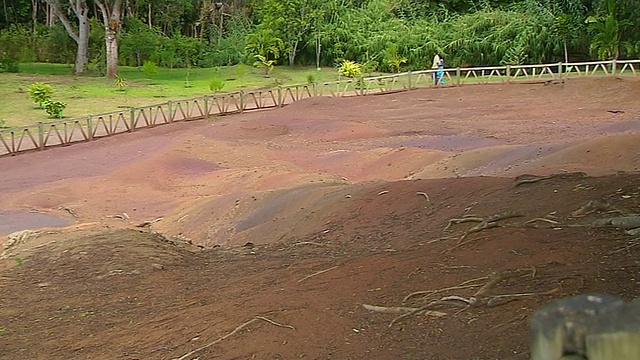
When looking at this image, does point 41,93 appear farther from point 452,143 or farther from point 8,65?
point 452,143

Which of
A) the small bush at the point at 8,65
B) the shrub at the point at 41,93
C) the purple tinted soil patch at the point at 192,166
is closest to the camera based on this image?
the purple tinted soil patch at the point at 192,166

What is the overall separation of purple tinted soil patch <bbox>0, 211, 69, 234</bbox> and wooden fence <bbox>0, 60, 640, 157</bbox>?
7.06m

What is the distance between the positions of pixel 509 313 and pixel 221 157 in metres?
17.4

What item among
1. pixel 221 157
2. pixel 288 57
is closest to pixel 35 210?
pixel 221 157

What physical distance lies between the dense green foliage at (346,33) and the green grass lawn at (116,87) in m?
1.37

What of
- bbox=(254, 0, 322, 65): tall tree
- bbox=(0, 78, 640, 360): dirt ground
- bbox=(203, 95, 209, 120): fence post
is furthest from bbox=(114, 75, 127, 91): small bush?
bbox=(0, 78, 640, 360): dirt ground

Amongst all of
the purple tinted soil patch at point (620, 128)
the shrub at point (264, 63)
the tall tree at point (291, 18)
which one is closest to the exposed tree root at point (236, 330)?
the purple tinted soil patch at point (620, 128)

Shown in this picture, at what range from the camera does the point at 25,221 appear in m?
15.3

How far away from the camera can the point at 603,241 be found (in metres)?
6.17

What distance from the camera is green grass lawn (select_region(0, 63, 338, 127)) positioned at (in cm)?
3166

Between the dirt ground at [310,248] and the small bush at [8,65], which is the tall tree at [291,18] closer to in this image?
the small bush at [8,65]

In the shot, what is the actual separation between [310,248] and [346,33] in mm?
37569

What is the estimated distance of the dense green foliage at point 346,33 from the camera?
129 ft

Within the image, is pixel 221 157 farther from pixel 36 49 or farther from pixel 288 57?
pixel 36 49
